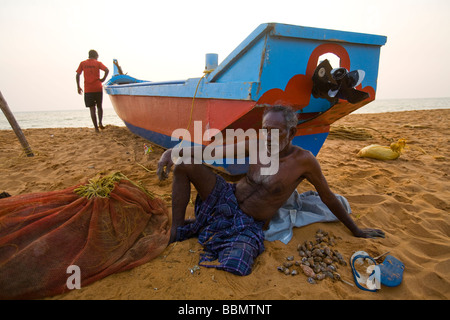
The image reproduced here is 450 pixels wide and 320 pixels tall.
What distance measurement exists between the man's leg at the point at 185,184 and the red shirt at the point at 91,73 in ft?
19.3

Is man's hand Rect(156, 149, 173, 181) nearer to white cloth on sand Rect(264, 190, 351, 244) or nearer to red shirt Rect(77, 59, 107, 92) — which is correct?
white cloth on sand Rect(264, 190, 351, 244)

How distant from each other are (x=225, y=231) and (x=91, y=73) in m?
6.38

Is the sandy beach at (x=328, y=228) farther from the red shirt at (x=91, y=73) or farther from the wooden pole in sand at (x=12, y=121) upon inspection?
the red shirt at (x=91, y=73)

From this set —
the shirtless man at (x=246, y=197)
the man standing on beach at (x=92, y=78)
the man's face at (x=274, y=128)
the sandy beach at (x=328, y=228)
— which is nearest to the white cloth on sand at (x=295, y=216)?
the sandy beach at (x=328, y=228)

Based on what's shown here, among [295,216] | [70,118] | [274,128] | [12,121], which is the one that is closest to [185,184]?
[274,128]

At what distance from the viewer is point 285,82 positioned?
2.22 m

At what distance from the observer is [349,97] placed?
2.27 metres

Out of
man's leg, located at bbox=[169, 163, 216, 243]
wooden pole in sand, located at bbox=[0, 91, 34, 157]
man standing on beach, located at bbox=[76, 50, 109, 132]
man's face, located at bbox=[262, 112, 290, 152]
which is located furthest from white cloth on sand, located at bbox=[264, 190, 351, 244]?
man standing on beach, located at bbox=[76, 50, 109, 132]

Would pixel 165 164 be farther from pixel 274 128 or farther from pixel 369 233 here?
pixel 369 233

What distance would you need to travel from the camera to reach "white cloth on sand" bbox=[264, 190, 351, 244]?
2.10 metres

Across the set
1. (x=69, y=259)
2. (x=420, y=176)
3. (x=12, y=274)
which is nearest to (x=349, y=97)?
(x=420, y=176)

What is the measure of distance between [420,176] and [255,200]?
2.91 meters

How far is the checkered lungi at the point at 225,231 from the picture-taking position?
172cm
